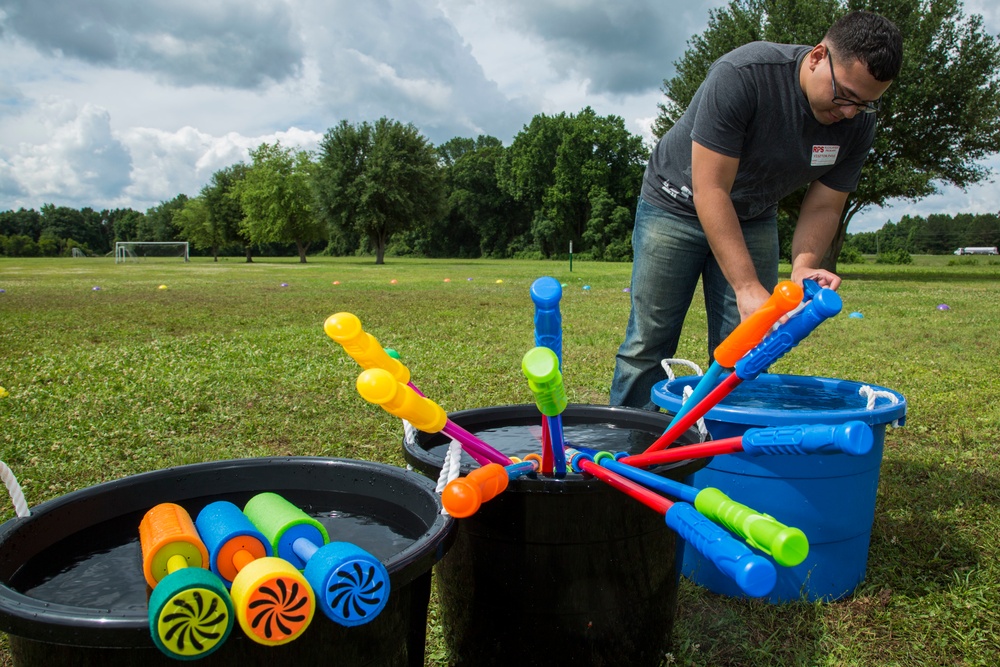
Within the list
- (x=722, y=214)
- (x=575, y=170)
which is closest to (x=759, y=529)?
(x=722, y=214)

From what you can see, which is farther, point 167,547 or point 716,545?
point 167,547

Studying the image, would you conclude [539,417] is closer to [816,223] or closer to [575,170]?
[816,223]

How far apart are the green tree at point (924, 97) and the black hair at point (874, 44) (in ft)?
57.2

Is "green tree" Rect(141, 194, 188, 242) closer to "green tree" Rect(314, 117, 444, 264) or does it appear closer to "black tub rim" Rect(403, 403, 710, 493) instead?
"green tree" Rect(314, 117, 444, 264)

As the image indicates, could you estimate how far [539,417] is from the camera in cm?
188

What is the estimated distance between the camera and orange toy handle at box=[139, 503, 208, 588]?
98cm

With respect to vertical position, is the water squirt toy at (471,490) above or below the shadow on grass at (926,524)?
above

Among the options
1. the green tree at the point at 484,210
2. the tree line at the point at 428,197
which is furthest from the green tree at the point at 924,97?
the green tree at the point at 484,210

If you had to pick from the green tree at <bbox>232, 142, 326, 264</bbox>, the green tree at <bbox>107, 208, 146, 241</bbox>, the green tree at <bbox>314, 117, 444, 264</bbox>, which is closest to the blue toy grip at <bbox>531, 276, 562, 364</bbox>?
the green tree at <bbox>314, 117, 444, 264</bbox>

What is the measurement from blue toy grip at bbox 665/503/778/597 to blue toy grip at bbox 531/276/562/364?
0.33 meters

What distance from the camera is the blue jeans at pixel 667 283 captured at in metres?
2.44

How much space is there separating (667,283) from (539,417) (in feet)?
2.82

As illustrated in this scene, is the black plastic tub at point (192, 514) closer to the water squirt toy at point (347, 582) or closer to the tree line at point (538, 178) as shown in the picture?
the water squirt toy at point (347, 582)

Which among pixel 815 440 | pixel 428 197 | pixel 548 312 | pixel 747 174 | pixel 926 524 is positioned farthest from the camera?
pixel 428 197
